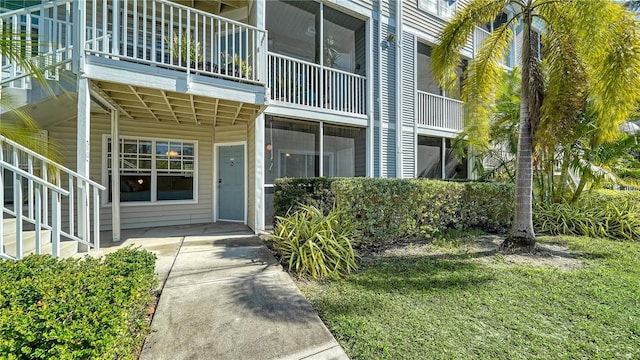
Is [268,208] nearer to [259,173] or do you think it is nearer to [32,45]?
[259,173]

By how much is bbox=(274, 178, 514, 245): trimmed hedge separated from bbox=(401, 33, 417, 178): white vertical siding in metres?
2.18

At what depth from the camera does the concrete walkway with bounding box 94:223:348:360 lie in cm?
215

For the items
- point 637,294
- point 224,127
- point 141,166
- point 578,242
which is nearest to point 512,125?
point 578,242

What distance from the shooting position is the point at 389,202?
502cm

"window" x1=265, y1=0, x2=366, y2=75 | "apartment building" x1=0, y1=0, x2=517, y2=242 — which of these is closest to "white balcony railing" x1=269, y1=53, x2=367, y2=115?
"apartment building" x1=0, y1=0, x2=517, y2=242

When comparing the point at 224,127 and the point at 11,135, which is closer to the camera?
the point at 11,135

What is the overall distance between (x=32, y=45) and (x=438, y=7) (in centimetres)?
1021

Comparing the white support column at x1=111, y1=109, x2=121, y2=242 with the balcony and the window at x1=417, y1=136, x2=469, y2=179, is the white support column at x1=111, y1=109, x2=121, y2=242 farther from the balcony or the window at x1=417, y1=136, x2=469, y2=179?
the window at x1=417, y1=136, x2=469, y2=179

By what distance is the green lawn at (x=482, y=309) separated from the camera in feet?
7.31

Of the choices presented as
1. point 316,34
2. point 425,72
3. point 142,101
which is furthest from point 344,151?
point 142,101

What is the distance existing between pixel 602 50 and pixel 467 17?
7.09 feet

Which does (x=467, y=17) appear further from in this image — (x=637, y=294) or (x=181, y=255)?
(x=181, y=255)

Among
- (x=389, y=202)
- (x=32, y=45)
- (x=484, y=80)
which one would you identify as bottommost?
(x=389, y=202)

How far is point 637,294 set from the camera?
3.24 meters
